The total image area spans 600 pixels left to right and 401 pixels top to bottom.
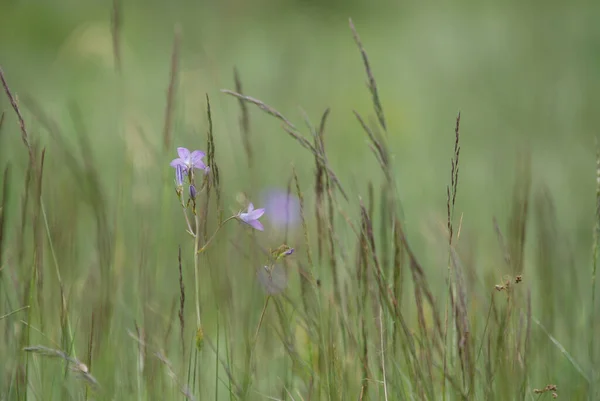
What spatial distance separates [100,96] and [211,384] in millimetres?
4012

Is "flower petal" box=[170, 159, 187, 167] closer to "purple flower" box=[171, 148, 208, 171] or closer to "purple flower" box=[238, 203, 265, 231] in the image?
"purple flower" box=[171, 148, 208, 171]

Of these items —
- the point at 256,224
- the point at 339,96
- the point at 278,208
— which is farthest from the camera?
the point at 339,96

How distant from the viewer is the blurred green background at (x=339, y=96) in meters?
2.92

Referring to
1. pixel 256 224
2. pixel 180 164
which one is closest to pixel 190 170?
pixel 180 164

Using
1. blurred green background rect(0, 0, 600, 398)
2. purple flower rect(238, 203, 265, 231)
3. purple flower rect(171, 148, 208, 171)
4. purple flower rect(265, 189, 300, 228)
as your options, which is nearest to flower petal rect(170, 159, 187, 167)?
purple flower rect(171, 148, 208, 171)

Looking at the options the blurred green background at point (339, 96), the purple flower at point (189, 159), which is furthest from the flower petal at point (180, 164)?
the blurred green background at point (339, 96)

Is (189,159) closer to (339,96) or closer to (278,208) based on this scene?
(278,208)

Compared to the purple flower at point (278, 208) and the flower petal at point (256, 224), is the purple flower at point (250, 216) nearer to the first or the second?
the flower petal at point (256, 224)

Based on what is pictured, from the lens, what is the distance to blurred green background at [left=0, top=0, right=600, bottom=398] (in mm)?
2922

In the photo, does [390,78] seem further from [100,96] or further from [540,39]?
[100,96]

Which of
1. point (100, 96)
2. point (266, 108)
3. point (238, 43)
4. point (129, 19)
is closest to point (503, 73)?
point (238, 43)

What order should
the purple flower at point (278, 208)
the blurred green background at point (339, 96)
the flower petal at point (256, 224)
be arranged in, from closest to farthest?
the flower petal at point (256, 224), the purple flower at point (278, 208), the blurred green background at point (339, 96)

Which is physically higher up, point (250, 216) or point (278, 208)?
point (278, 208)

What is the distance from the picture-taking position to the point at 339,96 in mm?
5297
